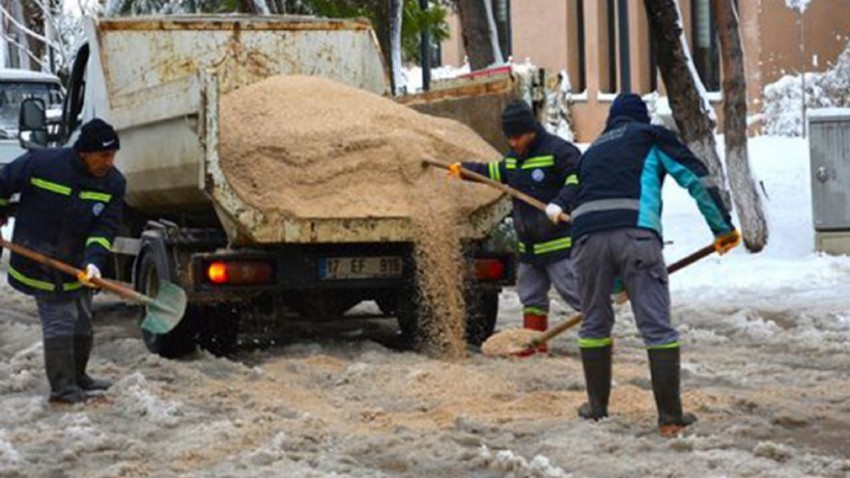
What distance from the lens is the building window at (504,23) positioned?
3138 cm

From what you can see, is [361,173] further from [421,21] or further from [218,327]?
[421,21]

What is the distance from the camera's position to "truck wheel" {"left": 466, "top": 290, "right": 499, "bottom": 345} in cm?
1085

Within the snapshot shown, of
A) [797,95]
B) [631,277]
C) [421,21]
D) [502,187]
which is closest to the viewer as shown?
[631,277]

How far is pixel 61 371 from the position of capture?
8773 mm

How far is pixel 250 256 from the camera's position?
1006 centimetres

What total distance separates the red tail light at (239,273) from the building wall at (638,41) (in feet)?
55.1

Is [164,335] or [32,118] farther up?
[32,118]

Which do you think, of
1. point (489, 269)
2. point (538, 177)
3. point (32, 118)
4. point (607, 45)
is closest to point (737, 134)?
point (489, 269)

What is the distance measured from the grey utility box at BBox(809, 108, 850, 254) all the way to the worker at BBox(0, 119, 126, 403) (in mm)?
8252

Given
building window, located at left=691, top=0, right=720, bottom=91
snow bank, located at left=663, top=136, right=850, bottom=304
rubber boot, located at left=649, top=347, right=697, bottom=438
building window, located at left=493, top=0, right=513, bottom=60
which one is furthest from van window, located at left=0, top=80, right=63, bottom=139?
rubber boot, located at left=649, top=347, right=697, bottom=438

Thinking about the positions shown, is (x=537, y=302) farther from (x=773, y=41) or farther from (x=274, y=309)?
(x=773, y=41)

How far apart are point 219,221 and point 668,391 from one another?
3838mm

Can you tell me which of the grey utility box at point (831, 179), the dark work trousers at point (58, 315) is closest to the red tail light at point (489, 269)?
the dark work trousers at point (58, 315)

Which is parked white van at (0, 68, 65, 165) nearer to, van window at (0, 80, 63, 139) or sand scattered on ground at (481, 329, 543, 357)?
van window at (0, 80, 63, 139)
